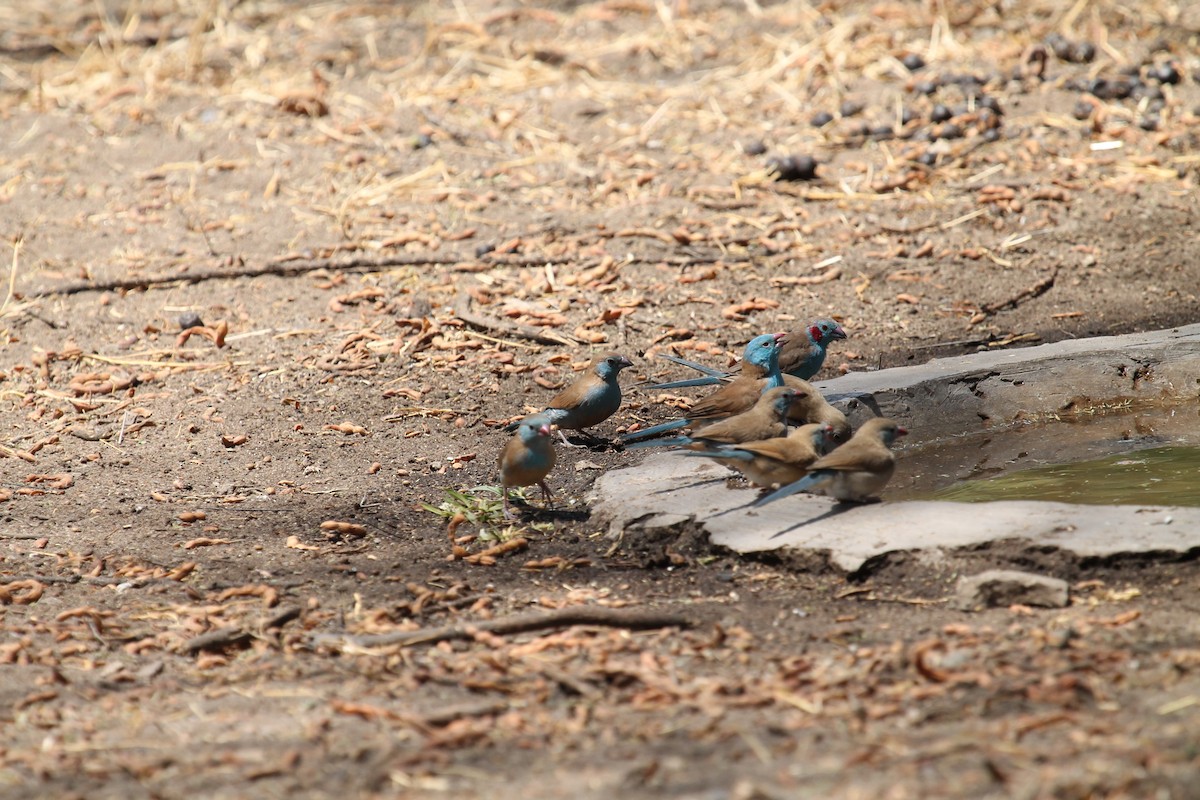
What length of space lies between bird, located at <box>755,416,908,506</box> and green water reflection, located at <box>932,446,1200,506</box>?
0.53 metres

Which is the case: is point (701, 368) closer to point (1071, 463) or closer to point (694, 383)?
point (694, 383)

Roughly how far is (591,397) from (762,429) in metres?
1.05

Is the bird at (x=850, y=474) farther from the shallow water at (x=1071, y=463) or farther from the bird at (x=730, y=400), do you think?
the bird at (x=730, y=400)

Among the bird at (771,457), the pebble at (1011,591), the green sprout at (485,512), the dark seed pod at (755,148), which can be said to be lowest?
the green sprout at (485,512)

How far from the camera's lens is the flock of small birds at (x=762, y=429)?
537 cm

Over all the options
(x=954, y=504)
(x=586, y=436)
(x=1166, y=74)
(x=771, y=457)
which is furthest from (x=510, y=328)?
(x=1166, y=74)

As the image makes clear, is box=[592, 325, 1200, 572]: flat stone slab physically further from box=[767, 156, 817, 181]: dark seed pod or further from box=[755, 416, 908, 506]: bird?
box=[767, 156, 817, 181]: dark seed pod

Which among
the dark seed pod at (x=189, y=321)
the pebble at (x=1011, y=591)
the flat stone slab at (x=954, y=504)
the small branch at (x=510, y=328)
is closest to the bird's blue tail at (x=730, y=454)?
the flat stone slab at (x=954, y=504)

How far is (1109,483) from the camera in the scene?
19.2 ft

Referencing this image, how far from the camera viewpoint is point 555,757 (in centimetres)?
363

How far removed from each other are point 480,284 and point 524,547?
355 cm

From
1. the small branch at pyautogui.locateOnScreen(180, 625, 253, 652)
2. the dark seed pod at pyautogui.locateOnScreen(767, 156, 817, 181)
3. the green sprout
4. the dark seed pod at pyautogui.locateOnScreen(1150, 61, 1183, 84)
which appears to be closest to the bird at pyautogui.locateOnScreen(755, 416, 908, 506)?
the green sprout

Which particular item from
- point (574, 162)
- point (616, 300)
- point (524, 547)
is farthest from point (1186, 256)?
point (524, 547)

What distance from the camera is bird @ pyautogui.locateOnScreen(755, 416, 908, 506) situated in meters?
5.30
